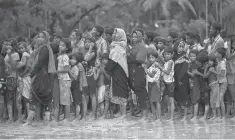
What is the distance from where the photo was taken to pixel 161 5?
4969 cm

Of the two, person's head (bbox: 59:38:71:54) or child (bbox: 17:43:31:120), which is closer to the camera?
child (bbox: 17:43:31:120)

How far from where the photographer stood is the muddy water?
32.5ft

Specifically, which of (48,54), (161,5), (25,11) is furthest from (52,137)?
(161,5)

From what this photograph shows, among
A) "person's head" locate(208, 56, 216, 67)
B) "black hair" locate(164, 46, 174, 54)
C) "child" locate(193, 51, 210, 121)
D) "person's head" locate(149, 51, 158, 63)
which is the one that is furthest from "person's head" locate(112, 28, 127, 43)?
"person's head" locate(208, 56, 216, 67)

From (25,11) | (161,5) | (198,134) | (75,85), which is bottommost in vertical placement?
(198,134)

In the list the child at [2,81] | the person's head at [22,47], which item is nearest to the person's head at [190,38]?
the person's head at [22,47]

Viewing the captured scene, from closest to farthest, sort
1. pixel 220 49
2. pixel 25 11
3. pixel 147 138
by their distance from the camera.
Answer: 1. pixel 147 138
2. pixel 220 49
3. pixel 25 11

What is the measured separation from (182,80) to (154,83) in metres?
0.64

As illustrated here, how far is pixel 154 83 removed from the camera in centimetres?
1271

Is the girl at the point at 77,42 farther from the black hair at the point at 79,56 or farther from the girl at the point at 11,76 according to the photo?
the girl at the point at 11,76

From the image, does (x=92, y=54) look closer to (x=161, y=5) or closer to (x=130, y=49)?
(x=130, y=49)

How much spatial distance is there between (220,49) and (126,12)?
28.0 m

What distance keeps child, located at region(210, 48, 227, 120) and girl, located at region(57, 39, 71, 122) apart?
9.56 feet

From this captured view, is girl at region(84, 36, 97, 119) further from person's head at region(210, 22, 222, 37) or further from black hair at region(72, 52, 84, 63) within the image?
person's head at region(210, 22, 222, 37)
